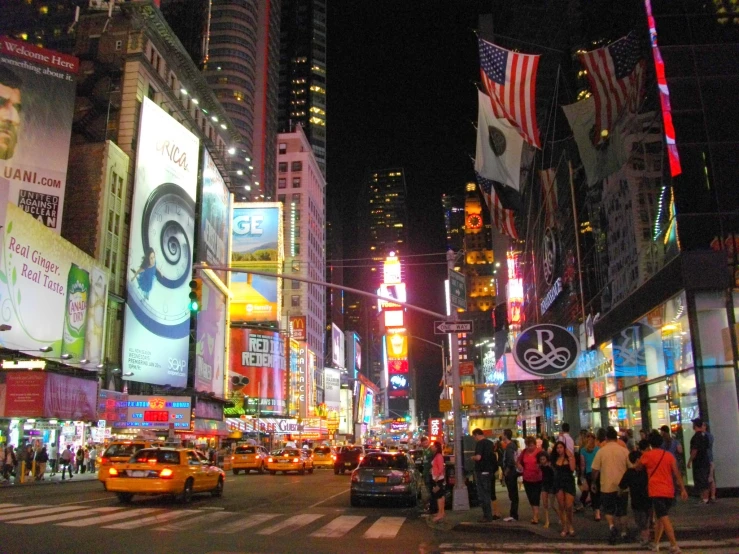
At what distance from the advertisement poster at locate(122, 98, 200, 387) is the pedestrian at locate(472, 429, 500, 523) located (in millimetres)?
37423

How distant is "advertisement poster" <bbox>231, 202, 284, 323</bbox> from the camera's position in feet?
237

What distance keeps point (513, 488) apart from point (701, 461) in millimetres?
4535

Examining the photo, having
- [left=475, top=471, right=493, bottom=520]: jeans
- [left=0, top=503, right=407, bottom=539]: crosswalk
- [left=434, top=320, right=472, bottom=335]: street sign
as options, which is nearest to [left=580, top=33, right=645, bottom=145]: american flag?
[left=434, top=320, right=472, bottom=335]: street sign

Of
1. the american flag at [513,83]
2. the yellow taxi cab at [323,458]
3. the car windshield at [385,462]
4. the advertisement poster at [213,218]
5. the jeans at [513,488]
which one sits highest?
the advertisement poster at [213,218]

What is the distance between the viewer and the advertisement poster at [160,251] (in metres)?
48.5

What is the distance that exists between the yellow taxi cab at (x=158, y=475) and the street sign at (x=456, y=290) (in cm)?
880

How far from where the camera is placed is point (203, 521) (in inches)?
562

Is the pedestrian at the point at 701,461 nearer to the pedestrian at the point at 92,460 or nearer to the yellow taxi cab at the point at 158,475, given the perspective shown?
the yellow taxi cab at the point at 158,475

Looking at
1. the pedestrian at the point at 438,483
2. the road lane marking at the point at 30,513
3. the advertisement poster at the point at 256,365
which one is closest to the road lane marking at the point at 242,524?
the pedestrian at the point at 438,483

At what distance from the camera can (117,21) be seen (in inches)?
2141

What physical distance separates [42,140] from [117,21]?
18.9m

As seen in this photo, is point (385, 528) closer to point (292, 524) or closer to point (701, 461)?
point (292, 524)

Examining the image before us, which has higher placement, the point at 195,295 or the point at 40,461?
the point at 195,295

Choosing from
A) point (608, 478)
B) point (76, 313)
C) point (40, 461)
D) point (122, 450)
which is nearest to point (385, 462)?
point (608, 478)
